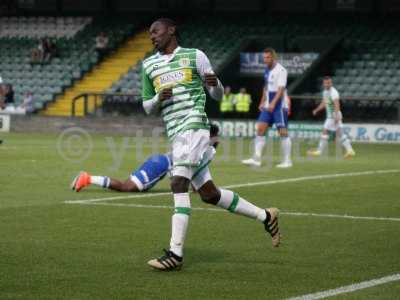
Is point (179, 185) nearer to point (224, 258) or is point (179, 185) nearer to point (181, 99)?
point (181, 99)

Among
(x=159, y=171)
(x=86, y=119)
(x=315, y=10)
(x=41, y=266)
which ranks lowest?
(x=86, y=119)

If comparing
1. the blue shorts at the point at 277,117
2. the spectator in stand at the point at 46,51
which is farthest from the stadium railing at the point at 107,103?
the blue shorts at the point at 277,117

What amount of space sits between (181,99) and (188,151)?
1.72ft

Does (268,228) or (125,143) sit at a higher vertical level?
(268,228)

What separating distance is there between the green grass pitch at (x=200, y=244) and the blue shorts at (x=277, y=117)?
13.3ft

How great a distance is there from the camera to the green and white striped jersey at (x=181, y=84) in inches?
403

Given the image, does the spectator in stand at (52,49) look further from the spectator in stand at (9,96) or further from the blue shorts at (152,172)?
the blue shorts at (152,172)

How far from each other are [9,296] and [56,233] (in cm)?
378

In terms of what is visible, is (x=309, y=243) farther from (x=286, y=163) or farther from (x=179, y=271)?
(x=286, y=163)

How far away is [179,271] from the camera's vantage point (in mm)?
9734

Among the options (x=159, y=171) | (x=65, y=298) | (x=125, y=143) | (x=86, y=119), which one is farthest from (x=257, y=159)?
(x=86, y=119)

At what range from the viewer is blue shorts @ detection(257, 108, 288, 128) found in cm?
2436

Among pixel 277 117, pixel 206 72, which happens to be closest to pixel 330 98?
pixel 277 117

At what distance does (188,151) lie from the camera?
32.9ft
